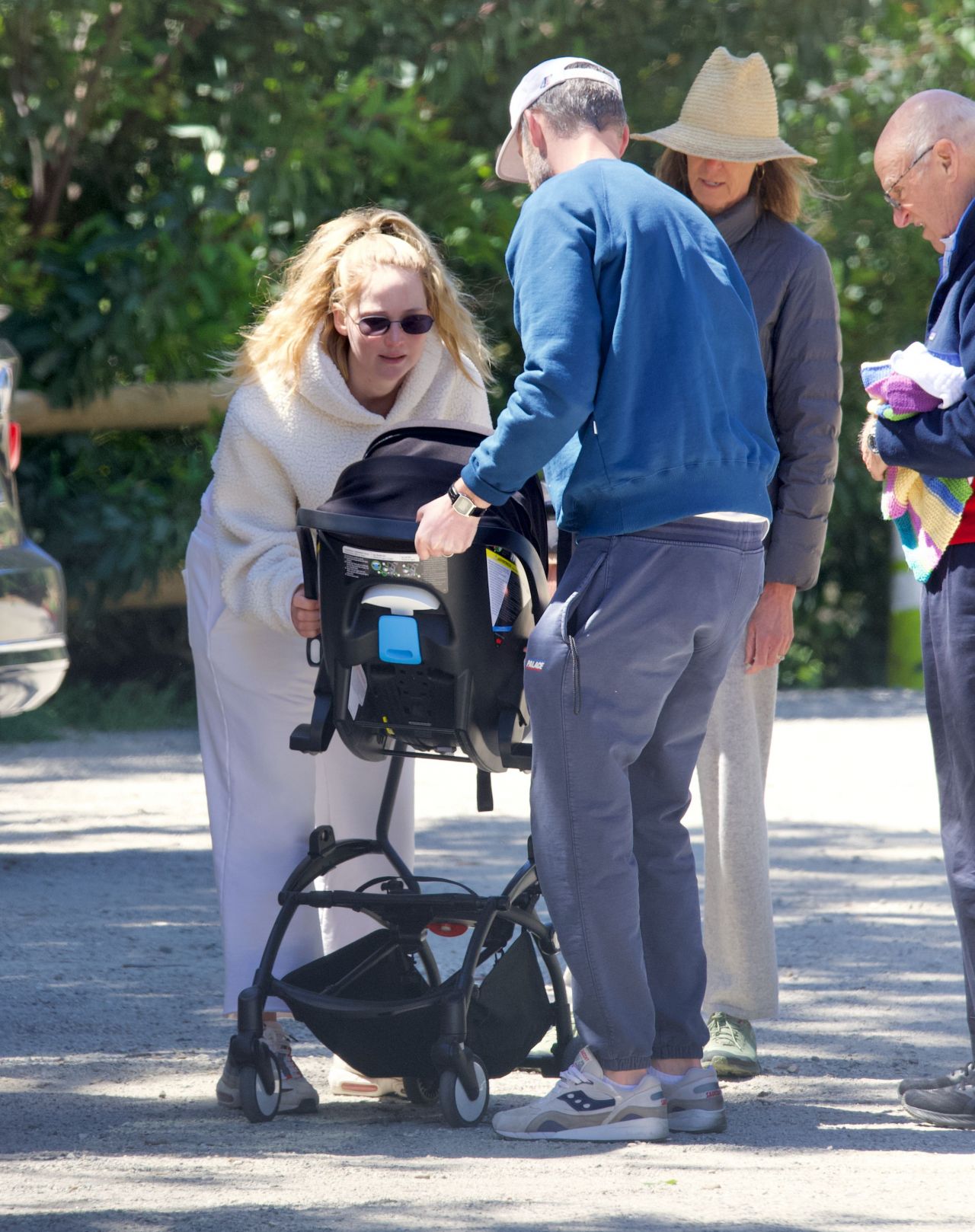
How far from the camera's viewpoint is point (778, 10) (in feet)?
33.7

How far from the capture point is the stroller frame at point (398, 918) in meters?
3.56

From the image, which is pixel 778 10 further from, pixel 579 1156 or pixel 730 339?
pixel 579 1156

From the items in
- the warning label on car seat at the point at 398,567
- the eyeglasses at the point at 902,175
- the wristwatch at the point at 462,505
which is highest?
the eyeglasses at the point at 902,175

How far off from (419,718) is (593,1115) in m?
0.82

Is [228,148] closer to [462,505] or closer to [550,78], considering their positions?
[550,78]

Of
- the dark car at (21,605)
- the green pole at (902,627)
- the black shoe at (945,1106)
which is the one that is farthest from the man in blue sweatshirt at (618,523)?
the green pole at (902,627)

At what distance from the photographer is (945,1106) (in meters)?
3.71

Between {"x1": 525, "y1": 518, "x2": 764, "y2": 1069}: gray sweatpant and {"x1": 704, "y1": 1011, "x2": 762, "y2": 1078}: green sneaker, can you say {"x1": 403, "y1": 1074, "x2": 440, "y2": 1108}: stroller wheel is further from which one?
{"x1": 704, "y1": 1011, "x2": 762, "y2": 1078}: green sneaker

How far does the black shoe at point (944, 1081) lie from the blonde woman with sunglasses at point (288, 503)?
3.48 feet

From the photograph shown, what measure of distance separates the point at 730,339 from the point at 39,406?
6.29 meters

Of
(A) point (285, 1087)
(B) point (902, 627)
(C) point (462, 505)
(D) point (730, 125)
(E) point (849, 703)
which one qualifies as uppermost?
(D) point (730, 125)

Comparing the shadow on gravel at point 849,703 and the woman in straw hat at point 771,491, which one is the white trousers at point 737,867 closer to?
the woman in straw hat at point 771,491

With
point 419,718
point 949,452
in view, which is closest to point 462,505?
point 419,718

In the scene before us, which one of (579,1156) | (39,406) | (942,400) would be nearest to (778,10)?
(39,406)
